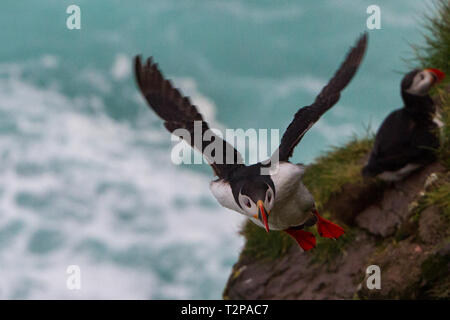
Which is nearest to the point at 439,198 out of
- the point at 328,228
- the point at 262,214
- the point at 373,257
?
the point at 373,257

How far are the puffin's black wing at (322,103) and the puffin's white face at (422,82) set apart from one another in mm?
3214

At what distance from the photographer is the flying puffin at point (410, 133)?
8.18m

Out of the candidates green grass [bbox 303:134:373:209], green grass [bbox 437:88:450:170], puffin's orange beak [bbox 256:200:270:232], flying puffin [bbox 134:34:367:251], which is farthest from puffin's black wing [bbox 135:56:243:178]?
green grass [bbox 303:134:373:209]

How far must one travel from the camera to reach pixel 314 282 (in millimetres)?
9078

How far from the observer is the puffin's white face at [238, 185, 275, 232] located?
11.6 feet

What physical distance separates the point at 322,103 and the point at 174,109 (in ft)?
4.22

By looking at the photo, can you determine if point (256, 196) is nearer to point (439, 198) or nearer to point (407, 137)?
point (439, 198)

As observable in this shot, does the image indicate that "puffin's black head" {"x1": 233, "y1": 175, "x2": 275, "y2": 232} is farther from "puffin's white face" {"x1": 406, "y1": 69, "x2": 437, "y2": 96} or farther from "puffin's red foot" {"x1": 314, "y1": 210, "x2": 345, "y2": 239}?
"puffin's white face" {"x1": 406, "y1": 69, "x2": 437, "y2": 96}

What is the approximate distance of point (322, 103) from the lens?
15.4 ft

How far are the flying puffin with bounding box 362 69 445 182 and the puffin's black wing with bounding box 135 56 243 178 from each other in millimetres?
4649

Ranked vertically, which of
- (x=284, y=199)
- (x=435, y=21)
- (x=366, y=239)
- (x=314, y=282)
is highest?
(x=435, y=21)
